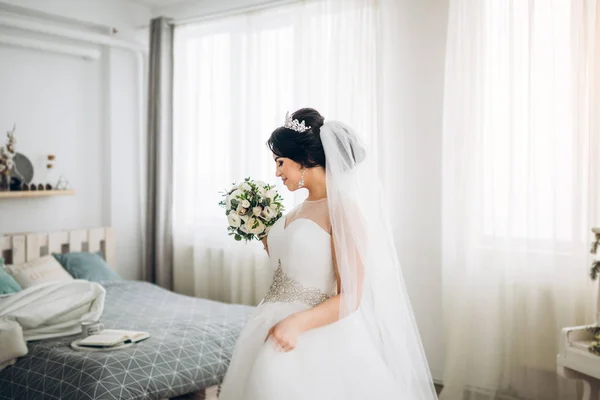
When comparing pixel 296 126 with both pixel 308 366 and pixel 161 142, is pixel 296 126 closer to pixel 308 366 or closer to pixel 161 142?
pixel 308 366

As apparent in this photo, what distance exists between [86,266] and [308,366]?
2.85 m

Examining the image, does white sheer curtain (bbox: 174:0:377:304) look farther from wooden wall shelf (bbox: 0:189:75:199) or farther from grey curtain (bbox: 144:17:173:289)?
wooden wall shelf (bbox: 0:189:75:199)

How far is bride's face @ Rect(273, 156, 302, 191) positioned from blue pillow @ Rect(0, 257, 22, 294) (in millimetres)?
2328

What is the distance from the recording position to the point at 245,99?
185 inches

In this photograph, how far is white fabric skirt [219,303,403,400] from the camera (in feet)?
6.05

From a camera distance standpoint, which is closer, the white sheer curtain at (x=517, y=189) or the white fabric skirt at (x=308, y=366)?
the white fabric skirt at (x=308, y=366)

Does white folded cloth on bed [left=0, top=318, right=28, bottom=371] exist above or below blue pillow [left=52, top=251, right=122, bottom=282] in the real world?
below

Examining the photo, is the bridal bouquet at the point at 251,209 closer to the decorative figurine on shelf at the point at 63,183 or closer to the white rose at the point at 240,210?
the white rose at the point at 240,210

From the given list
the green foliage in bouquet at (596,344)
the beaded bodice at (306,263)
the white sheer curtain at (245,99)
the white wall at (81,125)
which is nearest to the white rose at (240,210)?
the beaded bodice at (306,263)

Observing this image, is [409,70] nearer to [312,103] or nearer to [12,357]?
[312,103]

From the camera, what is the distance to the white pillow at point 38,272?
381 cm

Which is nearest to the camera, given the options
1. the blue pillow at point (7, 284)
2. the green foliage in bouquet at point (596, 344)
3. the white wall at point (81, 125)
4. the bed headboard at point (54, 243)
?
the green foliage in bouquet at point (596, 344)

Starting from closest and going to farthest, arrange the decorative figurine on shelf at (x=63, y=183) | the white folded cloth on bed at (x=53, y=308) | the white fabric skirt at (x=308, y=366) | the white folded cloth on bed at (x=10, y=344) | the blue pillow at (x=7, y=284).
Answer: the white fabric skirt at (x=308, y=366)
the white folded cloth on bed at (x=10, y=344)
the white folded cloth on bed at (x=53, y=308)
the blue pillow at (x=7, y=284)
the decorative figurine on shelf at (x=63, y=183)

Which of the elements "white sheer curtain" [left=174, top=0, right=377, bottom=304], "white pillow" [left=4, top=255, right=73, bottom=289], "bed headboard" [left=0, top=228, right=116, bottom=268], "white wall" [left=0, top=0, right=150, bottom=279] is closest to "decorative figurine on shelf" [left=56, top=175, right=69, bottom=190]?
"white wall" [left=0, top=0, right=150, bottom=279]
